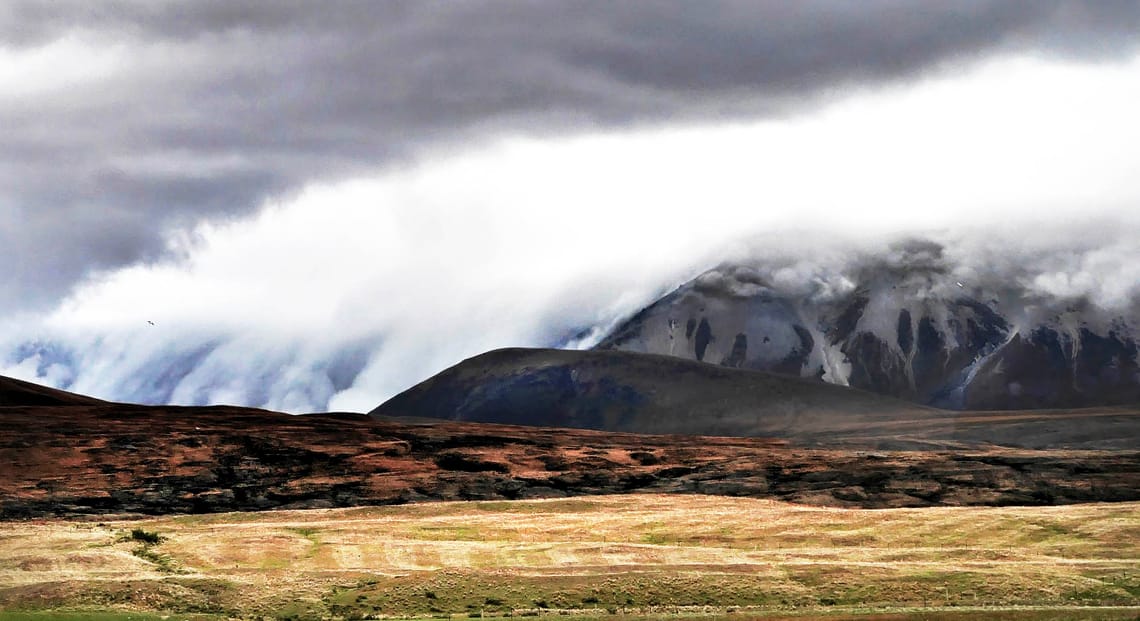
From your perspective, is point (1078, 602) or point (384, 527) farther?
point (384, 527)

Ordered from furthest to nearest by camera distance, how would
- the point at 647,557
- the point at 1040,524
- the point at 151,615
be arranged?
the point at 1040,524, the point at 647,557, the point at 151,615

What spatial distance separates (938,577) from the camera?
113 m

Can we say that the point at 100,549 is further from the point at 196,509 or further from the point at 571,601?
the point at 196,509

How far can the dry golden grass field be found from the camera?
10519 centimetres

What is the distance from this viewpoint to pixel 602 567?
11806 cm


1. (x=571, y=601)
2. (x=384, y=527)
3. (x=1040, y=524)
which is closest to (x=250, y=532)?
(x=384, y=527)

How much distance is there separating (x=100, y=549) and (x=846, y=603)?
64.4 metres

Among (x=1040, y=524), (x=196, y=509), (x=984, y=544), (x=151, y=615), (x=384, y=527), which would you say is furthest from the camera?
(x=196, y=509)

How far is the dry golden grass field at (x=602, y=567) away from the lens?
105 meters

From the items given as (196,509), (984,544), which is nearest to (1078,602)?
(984,544)

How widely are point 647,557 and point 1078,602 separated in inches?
1445

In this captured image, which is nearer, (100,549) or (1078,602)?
(1078,602)

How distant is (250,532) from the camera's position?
148 metres

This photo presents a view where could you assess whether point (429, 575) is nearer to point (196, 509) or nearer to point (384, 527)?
point (384, 527)
